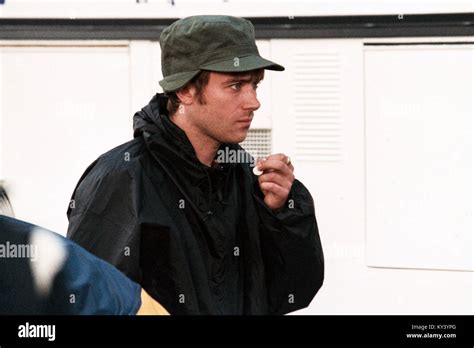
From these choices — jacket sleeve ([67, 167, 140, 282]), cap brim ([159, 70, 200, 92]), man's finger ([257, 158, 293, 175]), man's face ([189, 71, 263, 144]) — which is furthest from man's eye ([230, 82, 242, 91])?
jacket sleeve ([67, 167, 140, 282])

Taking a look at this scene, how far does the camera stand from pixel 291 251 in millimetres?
3074

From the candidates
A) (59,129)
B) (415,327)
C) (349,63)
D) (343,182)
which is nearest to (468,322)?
(415,327)

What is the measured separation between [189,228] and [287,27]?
1472mm

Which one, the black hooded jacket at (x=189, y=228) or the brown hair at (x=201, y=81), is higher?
the brown hair at (x=201, y=81)

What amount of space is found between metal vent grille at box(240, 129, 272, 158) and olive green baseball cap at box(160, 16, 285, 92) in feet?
3.85

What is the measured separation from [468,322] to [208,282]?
1161mm

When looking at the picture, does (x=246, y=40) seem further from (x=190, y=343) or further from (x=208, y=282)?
(x=190, y=343)

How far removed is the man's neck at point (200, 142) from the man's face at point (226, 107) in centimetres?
1

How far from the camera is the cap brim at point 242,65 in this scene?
9.74ft

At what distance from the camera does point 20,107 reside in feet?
14.0

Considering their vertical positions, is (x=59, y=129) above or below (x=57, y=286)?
above

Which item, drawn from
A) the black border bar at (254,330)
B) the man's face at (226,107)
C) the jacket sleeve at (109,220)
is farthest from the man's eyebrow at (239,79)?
the black border bar at (254,330)

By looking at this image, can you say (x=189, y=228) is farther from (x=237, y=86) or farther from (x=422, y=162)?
(x=422, y=162)

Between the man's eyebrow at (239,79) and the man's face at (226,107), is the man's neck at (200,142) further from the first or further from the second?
the man's eyebrow at (239,79)
